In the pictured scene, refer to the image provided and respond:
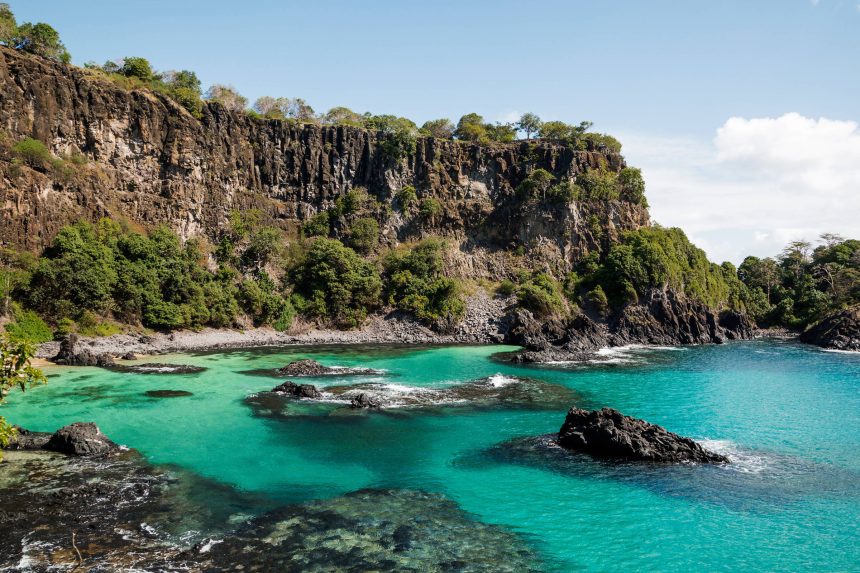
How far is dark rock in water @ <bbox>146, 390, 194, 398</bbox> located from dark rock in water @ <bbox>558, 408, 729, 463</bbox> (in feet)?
87.9

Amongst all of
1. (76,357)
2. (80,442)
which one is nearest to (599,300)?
(76,357)

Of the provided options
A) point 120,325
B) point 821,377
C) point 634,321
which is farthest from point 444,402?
point 634,321

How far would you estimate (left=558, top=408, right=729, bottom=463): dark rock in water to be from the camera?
25844 mm

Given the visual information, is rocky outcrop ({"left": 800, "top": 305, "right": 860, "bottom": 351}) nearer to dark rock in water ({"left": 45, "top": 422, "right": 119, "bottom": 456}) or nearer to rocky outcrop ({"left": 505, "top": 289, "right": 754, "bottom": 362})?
rocky outcrop ({"left": 505, "top": 289, "right": 754, "bottom": 362})

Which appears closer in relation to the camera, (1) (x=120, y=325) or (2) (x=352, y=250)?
(1) (x=120, y=325)

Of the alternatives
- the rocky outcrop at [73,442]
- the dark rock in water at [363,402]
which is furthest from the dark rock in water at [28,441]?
the dark rock in water at [363,402]

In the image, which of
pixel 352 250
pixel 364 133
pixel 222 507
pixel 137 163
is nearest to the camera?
pixel 222 507

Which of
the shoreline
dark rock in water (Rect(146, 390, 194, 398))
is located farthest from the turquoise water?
the shoreline

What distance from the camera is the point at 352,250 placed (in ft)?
283

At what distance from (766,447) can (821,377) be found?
28863mm

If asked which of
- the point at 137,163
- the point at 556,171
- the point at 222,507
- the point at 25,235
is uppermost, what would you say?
the point at 556,171

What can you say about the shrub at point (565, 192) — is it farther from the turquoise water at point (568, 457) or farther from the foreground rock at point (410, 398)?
the foreground rock at point (410, 398)

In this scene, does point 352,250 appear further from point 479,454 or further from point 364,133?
point 479,454

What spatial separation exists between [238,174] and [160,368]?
160 ft
